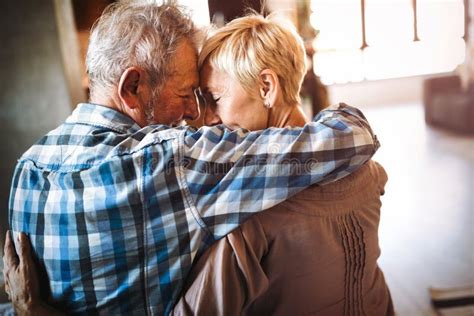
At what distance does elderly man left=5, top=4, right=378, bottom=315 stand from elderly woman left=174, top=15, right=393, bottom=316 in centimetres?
5

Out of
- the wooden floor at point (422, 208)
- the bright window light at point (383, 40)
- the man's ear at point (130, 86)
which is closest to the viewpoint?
the man's ear at point (130, 86)

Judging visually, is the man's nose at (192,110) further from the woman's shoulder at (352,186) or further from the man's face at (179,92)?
the woman's shoulder at (352,186)

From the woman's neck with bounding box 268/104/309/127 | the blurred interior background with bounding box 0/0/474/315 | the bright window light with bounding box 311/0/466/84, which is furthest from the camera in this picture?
the bright window light with bounding box 311/0/466/84

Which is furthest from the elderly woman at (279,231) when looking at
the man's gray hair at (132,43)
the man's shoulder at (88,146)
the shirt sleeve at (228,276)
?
the man's shoulder at (88,146)

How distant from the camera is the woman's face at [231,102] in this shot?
1.08m

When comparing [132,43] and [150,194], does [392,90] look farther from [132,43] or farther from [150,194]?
[150,194]

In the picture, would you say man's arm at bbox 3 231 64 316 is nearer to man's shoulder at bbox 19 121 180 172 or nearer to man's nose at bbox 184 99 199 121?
man's shoulder at bbox 19 121 180 172

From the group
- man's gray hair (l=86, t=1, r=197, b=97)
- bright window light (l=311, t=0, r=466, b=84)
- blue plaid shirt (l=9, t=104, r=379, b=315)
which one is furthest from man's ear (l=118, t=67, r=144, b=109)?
bright window light (l=311, t=0, r=466, b=84)

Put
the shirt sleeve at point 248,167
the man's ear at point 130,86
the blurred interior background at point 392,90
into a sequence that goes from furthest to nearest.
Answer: the blurred interior background at point 392,90 → the man's ear at point 130,86 → the shirt sleeve at point 248,167

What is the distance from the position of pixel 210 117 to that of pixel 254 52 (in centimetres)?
22

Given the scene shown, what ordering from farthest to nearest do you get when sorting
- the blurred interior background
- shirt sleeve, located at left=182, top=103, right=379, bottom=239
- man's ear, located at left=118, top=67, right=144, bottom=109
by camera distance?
the blurred interior background → man's ear, located at left=118, top=67, right=144, bottom=109 → shirt sleeve, located at left=182, top=103, right=379, bottom=239

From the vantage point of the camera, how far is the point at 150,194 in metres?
0.84

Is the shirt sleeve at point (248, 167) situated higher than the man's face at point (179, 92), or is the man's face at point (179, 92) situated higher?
the man's face at point (179, 92)

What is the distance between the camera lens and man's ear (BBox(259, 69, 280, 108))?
105 centimetres
